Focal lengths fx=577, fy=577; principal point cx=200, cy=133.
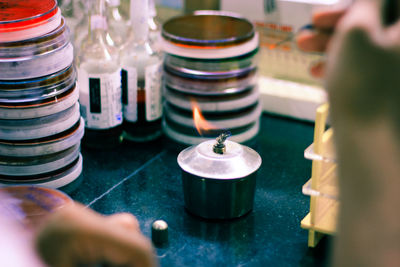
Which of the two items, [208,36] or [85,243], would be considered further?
[208,36]

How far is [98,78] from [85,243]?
27.5 inches

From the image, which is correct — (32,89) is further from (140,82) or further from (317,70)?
(317,70)

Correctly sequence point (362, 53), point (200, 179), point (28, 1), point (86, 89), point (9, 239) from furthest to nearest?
point (86, 89) → point (28, 1) → point (200, 179) → point (9, 239) → point (362, 53)

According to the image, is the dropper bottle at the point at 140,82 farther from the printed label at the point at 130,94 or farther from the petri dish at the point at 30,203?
the petri dish at the point at 30,203

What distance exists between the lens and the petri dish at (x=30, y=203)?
2.67 feet

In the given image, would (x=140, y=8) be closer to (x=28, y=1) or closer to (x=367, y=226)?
(x=28, y=1)

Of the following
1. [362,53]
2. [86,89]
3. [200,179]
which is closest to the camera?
[362,53]

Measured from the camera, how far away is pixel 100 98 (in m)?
1.09

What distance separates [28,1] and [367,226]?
762mm

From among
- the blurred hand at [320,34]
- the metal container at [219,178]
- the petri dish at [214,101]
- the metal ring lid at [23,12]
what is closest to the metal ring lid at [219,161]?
the metal container at [219,178]

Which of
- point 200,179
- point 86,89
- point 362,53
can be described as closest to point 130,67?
point 86,89

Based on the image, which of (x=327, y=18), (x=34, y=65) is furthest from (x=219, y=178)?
(x=327, y=18)

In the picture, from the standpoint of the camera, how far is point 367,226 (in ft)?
1.35

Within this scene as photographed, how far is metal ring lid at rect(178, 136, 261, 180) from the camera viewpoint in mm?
878
